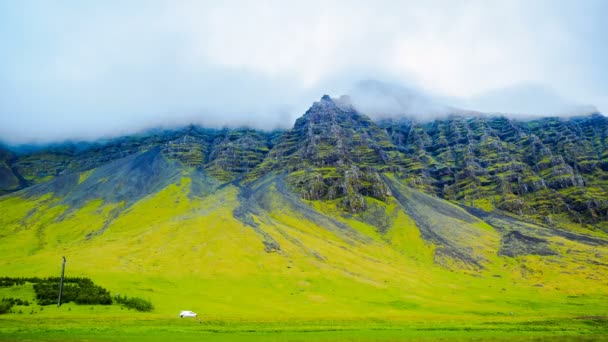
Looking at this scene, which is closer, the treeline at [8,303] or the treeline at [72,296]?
the treeline at [8,303]

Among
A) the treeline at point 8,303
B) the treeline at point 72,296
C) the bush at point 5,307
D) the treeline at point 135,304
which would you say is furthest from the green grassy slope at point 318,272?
the bush at point 5,307

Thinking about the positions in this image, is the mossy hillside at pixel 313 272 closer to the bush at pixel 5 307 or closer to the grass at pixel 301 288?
the grass at pixel 301 288

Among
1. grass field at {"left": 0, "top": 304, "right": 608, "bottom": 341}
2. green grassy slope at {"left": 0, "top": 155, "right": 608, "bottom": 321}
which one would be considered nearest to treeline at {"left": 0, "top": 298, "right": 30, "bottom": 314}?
grass field at {"left": 0, "top": 304, "right": 608, "bottom": 341}

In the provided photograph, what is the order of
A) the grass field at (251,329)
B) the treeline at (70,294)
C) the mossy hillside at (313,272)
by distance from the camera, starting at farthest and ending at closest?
1. the mossy hillside at (313,272)
2. the treeline at (70,294)
3. the grass field at (251,329)

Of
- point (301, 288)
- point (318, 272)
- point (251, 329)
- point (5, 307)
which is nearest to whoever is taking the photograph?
point (251, 329)

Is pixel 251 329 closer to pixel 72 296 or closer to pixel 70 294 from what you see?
pixel 72 296

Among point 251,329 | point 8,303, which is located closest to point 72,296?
point 8,303

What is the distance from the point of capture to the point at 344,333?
56.7 m

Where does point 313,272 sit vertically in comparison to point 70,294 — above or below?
below

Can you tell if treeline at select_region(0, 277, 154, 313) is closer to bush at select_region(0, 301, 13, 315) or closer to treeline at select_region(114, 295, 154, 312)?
treeline at select_region(114, 295, 154, 312)

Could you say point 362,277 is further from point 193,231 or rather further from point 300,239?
point 193,231

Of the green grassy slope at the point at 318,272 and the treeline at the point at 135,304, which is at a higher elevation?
the treeline at the point at 135,304

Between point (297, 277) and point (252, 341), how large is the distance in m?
81.1

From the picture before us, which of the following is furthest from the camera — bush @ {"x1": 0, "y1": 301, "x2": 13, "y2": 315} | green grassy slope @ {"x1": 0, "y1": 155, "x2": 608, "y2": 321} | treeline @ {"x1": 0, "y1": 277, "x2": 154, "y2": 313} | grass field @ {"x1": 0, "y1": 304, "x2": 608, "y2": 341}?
green grassy slope @ {"x1": 0, "y1": 155, "x2": 608, "y2": 321}
